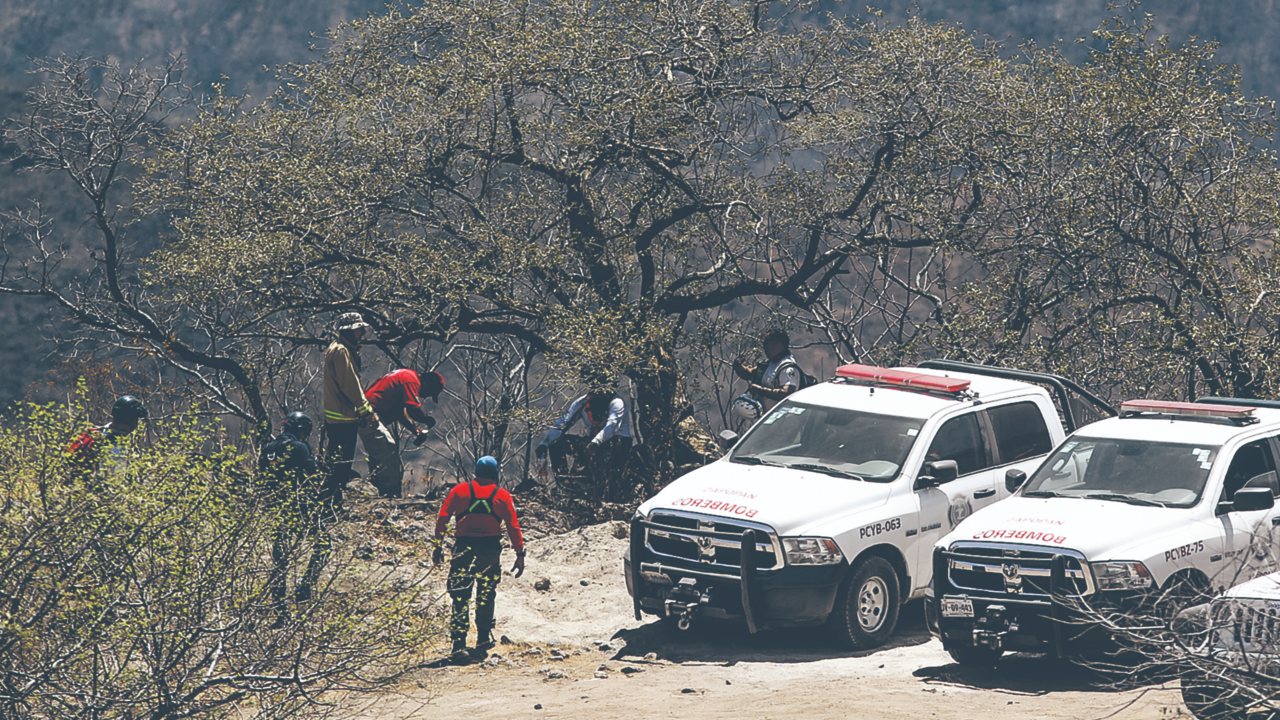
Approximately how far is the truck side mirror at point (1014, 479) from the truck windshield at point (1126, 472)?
0.96 ft

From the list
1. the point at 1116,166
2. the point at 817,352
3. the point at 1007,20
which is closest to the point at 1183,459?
the point at 1116,166

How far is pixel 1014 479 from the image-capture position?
12.6 meters

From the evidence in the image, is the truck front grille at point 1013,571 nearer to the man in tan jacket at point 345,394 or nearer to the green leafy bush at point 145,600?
the green leafy bush at point 145,600

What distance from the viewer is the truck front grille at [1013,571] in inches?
430

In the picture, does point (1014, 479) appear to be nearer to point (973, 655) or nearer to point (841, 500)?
point (841, 500)

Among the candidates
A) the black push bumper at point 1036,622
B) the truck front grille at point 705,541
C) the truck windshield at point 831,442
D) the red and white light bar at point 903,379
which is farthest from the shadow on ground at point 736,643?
the red and white light bar at point 903,379

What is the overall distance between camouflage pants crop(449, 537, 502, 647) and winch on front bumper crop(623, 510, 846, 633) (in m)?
1.04

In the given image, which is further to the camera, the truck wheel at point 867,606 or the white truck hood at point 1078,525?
the truck wheel at point 867,606

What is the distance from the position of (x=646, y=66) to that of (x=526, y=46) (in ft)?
5.12

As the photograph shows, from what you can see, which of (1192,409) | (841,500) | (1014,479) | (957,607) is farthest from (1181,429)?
(841,500)

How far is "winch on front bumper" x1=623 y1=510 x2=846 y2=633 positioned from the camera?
1188cm

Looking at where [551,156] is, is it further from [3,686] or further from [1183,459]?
[3,686]

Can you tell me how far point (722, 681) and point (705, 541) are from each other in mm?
1141

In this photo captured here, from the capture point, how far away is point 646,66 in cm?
1889
